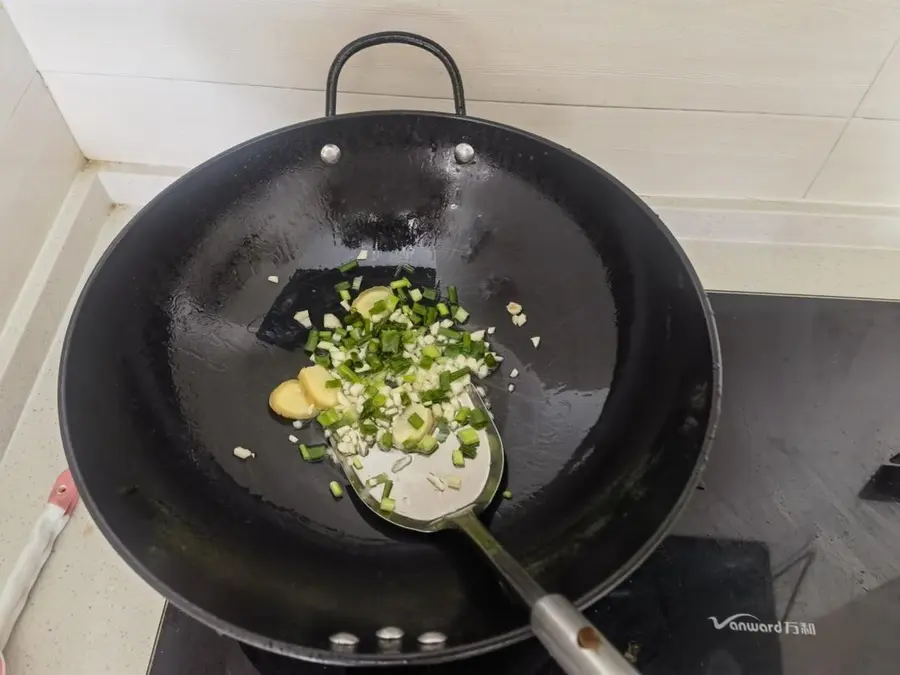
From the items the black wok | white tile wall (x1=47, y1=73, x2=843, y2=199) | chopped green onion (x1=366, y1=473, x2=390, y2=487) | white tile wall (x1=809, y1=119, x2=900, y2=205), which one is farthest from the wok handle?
white tile wall (x1=809, y1=119, x2=900, y2=205)

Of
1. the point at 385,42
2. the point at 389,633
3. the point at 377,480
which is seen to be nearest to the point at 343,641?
the point at 389,633

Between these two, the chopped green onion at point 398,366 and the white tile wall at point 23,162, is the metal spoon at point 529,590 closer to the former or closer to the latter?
the chopped green onion at point 398,366

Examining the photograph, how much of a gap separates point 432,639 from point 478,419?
0.22 meters

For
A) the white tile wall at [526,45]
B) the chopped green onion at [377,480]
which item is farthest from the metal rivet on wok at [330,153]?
the chopped green onion at [377,480]

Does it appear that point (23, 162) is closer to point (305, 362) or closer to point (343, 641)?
point (305, 362)

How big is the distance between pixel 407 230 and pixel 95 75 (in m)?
0.39

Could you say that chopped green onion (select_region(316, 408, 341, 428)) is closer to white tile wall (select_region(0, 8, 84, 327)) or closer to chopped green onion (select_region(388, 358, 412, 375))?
chopped green onion (select_region(388, 358, 412, 375))

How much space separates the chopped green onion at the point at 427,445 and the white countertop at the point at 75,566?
26cm

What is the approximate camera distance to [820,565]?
2.07 feet

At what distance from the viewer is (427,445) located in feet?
2.20

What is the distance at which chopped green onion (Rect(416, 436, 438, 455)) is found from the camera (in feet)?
2.20

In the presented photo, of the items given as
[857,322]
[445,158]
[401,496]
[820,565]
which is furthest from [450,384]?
[857,322]

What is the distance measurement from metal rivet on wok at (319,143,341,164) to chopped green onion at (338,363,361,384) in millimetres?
206

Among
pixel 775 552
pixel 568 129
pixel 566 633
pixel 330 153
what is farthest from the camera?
pixel 568 129
